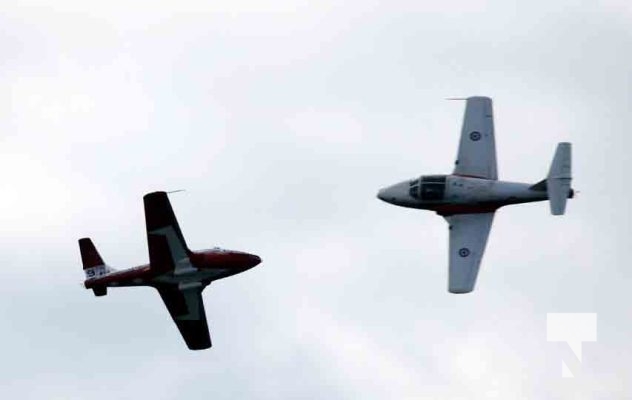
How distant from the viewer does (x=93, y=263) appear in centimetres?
12406

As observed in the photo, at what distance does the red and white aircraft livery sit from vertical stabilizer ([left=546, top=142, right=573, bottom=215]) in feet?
61.8

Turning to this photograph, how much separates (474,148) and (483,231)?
5.92 meters

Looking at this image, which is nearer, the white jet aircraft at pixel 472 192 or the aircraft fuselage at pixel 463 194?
the white jet aircraft at pixel 472 192

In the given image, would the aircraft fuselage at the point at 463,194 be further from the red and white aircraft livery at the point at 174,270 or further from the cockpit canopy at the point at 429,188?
the red and white aircraft livery at the point at 174,270

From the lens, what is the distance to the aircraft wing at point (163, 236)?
11694 cm

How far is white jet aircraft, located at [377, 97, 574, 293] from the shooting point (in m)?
117

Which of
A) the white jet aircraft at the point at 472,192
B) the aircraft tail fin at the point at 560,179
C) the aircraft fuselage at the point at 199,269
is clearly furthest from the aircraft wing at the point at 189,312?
the aircraft tail fin at the point at 560,179

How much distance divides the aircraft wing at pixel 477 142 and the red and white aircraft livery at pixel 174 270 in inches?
607

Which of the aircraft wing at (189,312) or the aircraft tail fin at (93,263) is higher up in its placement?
the aircraft tail fin at (93,263)

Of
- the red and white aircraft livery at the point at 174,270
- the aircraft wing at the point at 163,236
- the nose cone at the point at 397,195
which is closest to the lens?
the aircraft wing at the point at 163,236

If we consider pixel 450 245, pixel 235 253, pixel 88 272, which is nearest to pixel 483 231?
pixel 450 245

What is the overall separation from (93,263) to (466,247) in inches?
969

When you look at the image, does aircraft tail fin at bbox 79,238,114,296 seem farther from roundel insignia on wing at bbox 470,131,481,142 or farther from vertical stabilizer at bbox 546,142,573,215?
vertical stabilizer at bbox 546,142,573,215

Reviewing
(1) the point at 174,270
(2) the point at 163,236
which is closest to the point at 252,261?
(1) the point at 174,270
